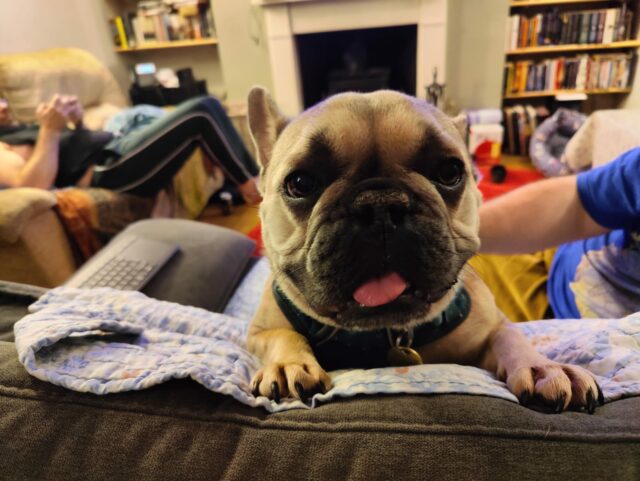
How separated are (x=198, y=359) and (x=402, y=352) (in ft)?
1.22

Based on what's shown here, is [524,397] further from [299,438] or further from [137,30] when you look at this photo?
[137,30]

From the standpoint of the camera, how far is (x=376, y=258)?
2.33 feet

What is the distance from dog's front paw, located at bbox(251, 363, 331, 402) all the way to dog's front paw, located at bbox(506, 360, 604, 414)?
0.31m

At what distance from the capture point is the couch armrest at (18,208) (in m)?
1.89

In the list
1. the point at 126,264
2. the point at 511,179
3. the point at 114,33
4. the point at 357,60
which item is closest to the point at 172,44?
the point at 114,33

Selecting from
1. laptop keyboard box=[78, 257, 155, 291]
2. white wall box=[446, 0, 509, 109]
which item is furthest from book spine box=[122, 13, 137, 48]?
laptop keyboard box=[78, 257, 155, 291]

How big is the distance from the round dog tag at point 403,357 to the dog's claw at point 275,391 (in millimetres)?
243

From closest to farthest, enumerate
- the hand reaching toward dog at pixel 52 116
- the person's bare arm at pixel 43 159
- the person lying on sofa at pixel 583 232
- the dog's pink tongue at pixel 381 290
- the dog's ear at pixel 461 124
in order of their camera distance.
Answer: the dog's pink tongue at pixel 381 290
the dog's ear at pixel 461 124
the person lying on sofa at pixel 583 232
the person's bare arm at pixel 43 159
the hand reaching toward dog at pixel 52 116

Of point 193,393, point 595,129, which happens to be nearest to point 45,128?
point 193,393

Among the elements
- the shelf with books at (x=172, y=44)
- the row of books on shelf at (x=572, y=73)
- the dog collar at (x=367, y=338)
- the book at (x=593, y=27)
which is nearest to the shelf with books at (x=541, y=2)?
the book at (x=593, y=27)

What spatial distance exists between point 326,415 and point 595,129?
2376 mm

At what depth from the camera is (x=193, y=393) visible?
0.64 metres

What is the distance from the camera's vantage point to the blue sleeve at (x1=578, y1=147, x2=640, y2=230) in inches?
44.6

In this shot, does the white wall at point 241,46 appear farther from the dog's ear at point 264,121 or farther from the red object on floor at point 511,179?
the dog's ear at point 264,121
